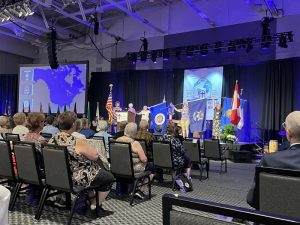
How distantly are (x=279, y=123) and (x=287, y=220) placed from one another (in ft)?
34.6

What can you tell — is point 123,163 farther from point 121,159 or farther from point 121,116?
point 121,116

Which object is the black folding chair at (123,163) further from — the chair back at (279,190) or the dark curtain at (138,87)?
the dark curtain at (138,87)

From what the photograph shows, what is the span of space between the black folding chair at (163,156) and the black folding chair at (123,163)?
0.68 m

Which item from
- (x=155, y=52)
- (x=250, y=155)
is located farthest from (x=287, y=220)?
(x=155, y=52)

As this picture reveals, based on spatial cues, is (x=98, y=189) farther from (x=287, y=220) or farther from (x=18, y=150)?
(x=287, y=220)

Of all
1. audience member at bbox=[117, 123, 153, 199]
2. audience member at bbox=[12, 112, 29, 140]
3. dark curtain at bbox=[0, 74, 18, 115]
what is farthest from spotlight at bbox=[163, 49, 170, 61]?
audience member at bbox=[117, 123, 153, 199]

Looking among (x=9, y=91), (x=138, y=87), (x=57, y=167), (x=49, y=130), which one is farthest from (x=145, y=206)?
(x=9, y=91)

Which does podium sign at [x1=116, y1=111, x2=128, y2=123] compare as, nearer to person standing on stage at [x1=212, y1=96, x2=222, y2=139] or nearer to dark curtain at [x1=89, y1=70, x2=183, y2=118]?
dark curtain at [x1=89, y1=70, x2=183, y2=118]

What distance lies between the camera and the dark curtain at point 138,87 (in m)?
13.0

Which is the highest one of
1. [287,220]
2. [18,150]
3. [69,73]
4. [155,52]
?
[155,52]

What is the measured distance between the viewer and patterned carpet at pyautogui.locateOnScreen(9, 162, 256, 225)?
333cm

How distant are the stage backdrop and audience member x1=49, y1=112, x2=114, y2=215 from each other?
8506mm

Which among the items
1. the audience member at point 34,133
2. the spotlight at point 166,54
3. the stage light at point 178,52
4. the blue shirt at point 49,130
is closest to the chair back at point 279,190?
the audience member at point 34,133

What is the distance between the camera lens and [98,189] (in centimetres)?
340
